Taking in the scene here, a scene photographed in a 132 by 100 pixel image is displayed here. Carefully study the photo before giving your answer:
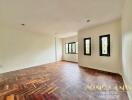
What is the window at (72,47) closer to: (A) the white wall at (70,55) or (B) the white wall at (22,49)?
(A) the white wall at (70,55)

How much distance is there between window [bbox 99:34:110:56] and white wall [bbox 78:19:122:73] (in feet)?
0.57

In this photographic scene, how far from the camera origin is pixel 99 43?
Answer: 4.93 m

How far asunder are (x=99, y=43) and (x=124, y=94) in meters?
2.89

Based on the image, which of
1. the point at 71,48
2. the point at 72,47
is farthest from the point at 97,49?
the point at 71,48

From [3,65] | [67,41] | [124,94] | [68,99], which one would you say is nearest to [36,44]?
[3,65]

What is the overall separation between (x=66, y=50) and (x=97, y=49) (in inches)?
172

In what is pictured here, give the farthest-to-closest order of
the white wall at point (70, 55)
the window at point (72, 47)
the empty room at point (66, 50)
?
the window at point (72, 47) < the white wall at point (70, 55) < the empty room at point (66, 50)

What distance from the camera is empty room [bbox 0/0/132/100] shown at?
2490 millimetres

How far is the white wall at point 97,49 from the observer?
414 cm

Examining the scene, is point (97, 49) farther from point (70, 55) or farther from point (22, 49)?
point (22, 49)

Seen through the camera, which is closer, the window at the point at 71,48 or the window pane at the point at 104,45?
the window pane at the point at 104,45

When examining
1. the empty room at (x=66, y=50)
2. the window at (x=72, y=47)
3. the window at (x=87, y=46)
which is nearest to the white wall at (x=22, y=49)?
the empty room at (x=66, y=50)

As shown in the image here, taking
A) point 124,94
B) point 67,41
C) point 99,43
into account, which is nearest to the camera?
point 124,94

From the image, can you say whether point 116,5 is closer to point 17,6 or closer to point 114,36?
point 114,36
